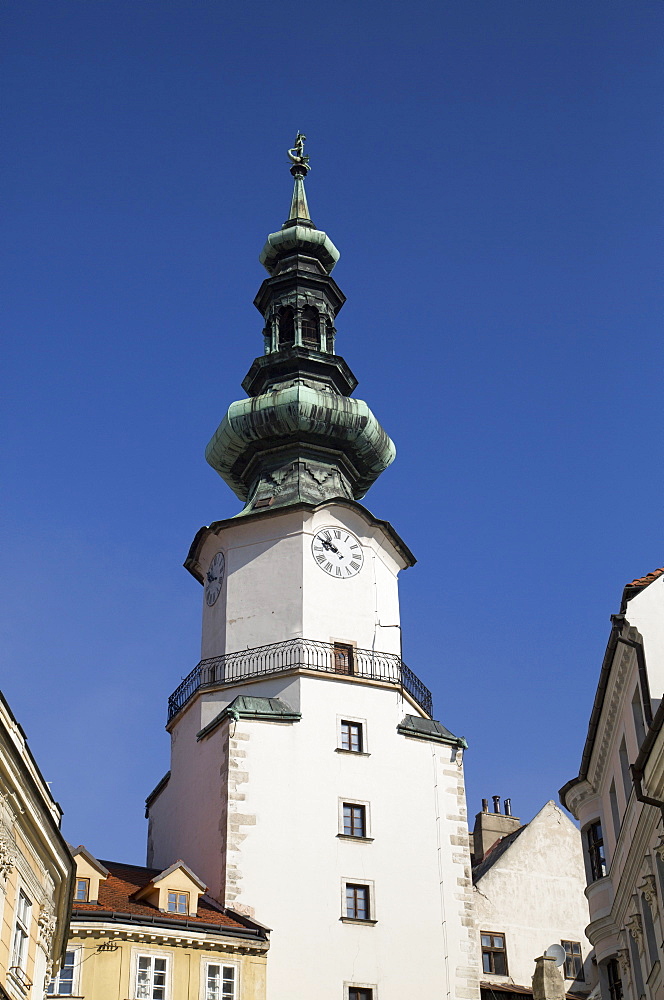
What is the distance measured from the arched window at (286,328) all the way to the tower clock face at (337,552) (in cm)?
859

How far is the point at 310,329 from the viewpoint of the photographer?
45844 mm

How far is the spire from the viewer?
162 ft

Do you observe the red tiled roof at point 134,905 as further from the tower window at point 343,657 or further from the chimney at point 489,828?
the chimney at point 489,828

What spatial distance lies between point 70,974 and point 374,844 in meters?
9.03

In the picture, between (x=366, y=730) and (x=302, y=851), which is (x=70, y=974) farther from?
(x=366, y=730)

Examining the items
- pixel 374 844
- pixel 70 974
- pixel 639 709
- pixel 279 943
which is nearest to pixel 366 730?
pixel 374 844

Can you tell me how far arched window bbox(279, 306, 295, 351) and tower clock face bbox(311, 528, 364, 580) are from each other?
8.59 m

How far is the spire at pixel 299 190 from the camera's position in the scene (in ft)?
162

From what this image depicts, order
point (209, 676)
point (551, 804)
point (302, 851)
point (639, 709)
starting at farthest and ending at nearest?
point (551, 804) → point (209, 676) → point (302, 851) → point (639, 709)

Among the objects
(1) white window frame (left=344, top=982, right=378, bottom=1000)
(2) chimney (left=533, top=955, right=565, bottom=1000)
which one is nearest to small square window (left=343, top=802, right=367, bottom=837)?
(1) white window frame (left=344, top=982, right=378, bottom=1000)

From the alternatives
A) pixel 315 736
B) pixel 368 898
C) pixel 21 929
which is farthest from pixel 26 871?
pixel 315 736

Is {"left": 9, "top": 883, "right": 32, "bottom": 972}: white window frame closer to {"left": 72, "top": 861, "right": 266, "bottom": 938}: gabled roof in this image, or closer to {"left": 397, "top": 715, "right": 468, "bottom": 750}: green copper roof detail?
{"left": 72, "top": 861, "right": 266, "bottom": 938}: gabled roof

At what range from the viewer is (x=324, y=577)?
38625 mm

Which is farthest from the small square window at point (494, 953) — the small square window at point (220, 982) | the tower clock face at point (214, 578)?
the tower clock face at point (214, 578)
